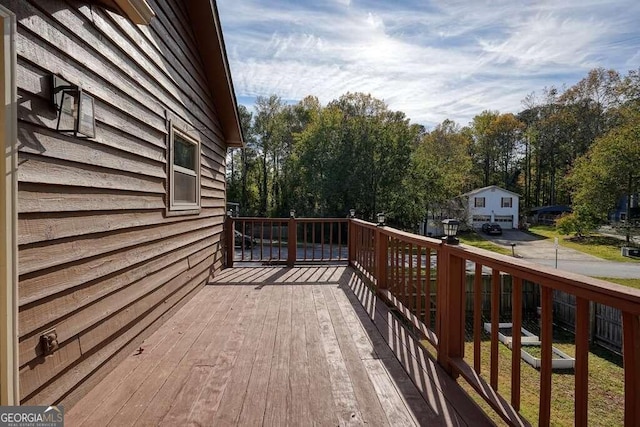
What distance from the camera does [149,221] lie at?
3010mm

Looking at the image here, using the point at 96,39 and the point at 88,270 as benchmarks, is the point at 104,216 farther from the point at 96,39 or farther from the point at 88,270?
the point at 96,39

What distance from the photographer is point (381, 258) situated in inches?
166

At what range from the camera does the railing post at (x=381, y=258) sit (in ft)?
13.6

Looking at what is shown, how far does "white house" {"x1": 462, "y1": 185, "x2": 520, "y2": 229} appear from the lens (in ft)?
94.2

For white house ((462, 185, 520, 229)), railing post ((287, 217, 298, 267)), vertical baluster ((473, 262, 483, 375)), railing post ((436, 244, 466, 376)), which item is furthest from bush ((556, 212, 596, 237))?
vertical baluster ((473, 262, 483, 375))

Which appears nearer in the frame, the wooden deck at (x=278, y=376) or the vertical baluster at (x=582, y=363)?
the vertical baluster at (x=582, y=363)

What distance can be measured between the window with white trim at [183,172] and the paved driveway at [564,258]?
46.7ft

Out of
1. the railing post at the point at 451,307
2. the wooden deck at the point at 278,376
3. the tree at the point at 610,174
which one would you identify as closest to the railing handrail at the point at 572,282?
the railing post at the point at 451,307

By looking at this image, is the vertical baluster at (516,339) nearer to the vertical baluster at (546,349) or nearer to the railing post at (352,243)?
the vertical baluster at (546,349)

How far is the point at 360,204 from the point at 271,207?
8537 mm

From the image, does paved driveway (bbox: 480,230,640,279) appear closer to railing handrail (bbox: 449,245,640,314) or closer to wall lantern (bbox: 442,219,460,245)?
wall lantern (bbox: 442,219,460,245)

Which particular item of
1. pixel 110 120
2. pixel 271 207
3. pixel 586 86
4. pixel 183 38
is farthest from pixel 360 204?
pixel 586 86

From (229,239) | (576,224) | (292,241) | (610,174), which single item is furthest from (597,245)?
Result: (229,239)

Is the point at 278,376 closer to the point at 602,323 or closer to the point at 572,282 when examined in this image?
the point at 572,282
